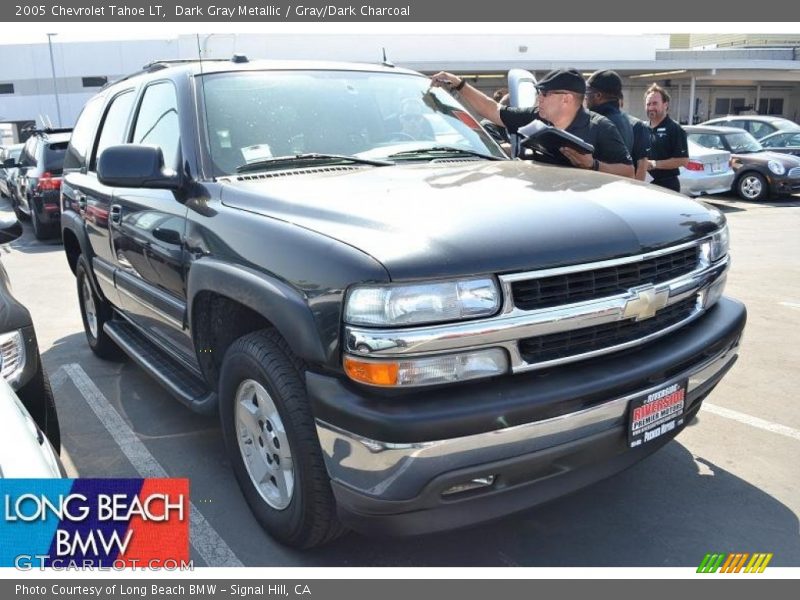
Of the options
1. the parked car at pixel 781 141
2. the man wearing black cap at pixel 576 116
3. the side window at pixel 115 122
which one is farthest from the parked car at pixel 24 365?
the parked car at pixel 781 141

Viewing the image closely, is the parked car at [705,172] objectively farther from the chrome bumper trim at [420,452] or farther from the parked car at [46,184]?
the chrome bumper trim at [420,452]

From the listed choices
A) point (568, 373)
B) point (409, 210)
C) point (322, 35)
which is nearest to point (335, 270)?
point (409, 210)

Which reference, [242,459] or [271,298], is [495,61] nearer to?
[242,459]

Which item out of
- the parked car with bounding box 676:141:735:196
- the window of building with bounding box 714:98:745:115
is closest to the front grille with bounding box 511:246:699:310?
the parked car with bounding box 676:141:735:196

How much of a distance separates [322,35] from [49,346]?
26656 mm

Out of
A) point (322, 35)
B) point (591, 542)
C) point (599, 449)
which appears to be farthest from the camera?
point (322, 35)

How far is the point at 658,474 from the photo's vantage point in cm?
345

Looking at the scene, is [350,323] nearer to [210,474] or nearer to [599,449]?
[599,449]

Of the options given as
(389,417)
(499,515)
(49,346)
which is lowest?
(49,346)

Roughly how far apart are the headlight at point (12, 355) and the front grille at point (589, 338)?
2.29 m

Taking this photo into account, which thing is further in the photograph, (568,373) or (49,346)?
(49,346)

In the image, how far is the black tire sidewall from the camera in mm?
2492

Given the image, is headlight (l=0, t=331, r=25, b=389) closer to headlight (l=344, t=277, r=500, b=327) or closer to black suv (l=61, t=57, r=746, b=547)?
black suv (l=61, t=57, r=746, b=547)

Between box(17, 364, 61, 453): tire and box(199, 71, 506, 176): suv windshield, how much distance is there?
130cm
